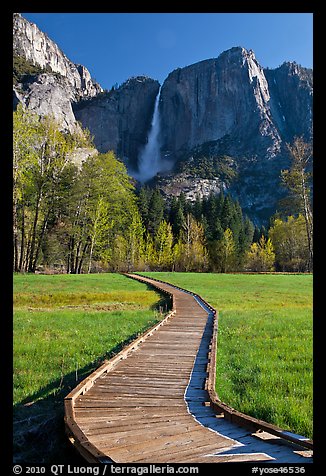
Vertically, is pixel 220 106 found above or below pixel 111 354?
above

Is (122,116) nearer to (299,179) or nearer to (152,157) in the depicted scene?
(152,157)

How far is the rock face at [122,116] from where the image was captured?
591 feet

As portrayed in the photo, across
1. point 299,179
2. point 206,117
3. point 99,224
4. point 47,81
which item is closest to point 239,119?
point 206,117

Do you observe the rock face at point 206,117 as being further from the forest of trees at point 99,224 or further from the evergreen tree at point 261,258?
the forest of trees at point 99,224

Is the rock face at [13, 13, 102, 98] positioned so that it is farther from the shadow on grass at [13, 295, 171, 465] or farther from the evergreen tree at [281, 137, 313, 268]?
the shadow on grass at [13, 295, 171, 465]

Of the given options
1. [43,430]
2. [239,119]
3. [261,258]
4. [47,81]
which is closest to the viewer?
[43,430]

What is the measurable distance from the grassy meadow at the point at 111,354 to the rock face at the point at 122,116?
16744cm

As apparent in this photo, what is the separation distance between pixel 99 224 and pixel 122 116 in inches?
6069

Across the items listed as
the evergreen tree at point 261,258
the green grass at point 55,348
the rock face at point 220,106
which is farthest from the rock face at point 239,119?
the green grass at point 55,348

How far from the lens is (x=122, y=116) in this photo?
18525 centimetres

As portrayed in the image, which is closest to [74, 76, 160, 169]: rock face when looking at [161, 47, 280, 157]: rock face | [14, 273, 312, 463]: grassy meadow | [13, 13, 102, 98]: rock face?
[161, 47, 280, 157]: rock face

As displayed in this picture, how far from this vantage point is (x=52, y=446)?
461 centimetres
